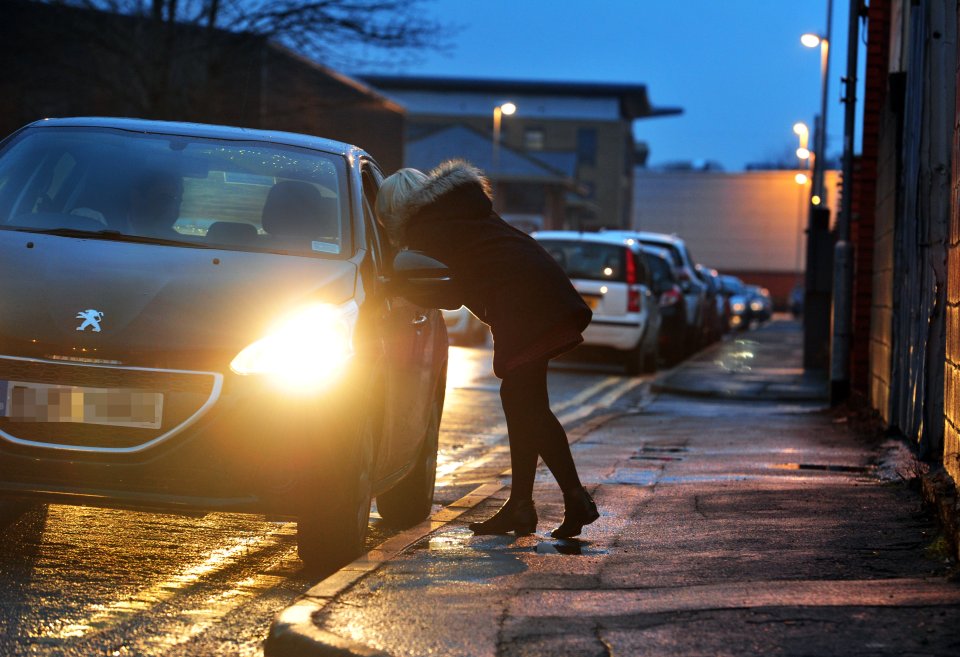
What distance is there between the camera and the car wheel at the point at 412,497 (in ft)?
24.6

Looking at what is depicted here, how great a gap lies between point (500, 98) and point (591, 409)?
8351 cm

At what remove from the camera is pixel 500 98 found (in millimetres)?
98000

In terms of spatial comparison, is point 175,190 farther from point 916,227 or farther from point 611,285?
point 611,285

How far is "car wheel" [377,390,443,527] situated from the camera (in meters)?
7.51

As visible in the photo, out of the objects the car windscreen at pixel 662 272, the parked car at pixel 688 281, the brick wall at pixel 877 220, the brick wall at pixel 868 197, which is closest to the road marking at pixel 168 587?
the brick wall at pixel 877 220

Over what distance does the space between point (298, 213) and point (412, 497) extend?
1.63 metres

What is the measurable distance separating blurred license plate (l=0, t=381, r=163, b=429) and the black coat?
5.46ft

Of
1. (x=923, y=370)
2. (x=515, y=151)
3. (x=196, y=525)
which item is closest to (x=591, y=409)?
(x=923, y=370)

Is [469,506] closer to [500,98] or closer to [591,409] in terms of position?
[591,409]

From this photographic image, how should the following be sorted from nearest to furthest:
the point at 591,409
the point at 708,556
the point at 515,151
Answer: the point at 708,556 < the point at 591,409 < the point at 515,151

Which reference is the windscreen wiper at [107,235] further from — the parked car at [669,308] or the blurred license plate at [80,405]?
the parked car at [669,308]

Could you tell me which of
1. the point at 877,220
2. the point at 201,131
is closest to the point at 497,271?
the point at 201,131

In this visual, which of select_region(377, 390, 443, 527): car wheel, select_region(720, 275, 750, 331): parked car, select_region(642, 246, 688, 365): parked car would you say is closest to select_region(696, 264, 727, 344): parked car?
select_region(642, 246, 688, 365): parked car

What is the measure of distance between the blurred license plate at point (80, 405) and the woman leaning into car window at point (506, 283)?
166 centimetres
